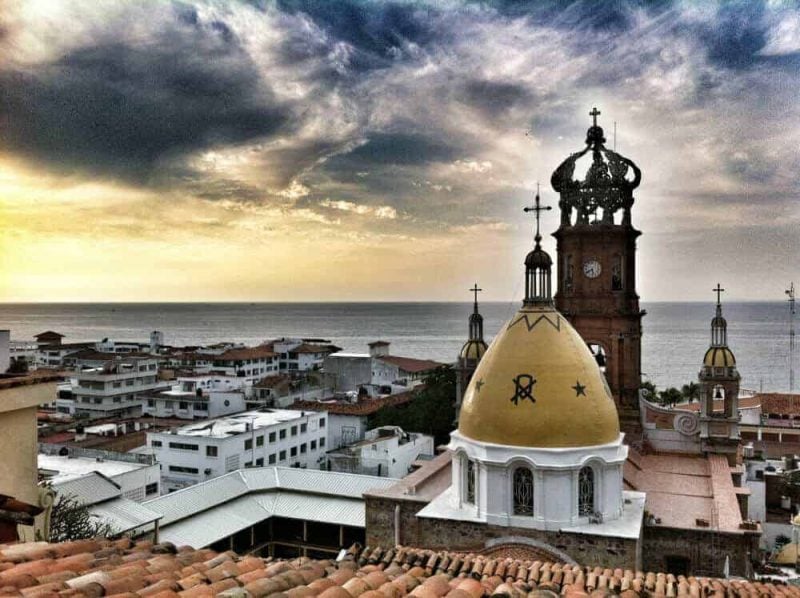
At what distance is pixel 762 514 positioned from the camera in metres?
27.3

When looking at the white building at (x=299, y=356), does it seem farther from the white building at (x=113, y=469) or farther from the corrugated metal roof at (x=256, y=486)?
the corrugated metal roof at (x=256, y=486)

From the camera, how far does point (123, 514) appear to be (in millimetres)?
21891

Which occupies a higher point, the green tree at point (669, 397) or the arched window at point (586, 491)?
the arched window at point (586, 491)

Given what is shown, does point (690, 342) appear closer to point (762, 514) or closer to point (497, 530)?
point (762, 514)

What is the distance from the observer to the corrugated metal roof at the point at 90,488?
2177cm

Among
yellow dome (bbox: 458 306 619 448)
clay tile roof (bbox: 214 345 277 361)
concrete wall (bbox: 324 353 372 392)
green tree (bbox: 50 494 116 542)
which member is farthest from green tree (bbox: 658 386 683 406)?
green tree (bbox: 50 494 116 542)

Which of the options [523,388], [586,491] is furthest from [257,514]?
[586,491]

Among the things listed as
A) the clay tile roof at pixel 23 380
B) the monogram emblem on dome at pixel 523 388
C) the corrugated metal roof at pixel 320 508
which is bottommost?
the corrugated metal roof at pixel 320 508

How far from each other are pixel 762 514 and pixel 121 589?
1119 inches

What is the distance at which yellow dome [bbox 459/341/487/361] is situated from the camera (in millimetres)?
26203

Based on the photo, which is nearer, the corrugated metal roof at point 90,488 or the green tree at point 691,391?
the corrugated metal roof at point 90,488

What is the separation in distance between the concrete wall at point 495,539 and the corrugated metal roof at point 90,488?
10.5 m

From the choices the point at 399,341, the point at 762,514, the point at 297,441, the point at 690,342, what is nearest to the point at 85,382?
the point at 297,441

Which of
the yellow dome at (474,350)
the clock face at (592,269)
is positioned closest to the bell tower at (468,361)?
the yellow dome at (474,350)
